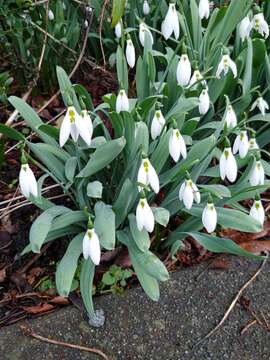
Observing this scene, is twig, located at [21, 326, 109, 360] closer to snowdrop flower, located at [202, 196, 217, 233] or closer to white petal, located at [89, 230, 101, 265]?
white petal, located at [89, 230, 101, 265]

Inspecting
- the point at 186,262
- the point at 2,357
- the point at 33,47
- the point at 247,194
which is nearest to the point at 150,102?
the point at 247,194

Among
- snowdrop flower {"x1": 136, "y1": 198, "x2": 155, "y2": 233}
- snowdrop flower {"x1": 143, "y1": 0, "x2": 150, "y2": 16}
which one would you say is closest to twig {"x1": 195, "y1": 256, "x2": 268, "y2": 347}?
snowdrop flower {"x1": 136, "y1": 198, "x2": 155, "y2": 233}

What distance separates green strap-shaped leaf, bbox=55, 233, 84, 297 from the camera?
1.82 metres

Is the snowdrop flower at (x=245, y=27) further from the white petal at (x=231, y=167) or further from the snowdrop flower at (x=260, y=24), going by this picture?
the white petal at (x=231, y=167)

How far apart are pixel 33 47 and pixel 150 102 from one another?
1294mm

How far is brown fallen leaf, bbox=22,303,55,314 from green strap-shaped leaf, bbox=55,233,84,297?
0.35 meters

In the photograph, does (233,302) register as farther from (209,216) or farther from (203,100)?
(203,100)

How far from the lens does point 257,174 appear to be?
75.4 inches

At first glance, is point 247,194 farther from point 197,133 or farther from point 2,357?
point 2,357

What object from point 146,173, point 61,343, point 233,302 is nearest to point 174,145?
point 146,173

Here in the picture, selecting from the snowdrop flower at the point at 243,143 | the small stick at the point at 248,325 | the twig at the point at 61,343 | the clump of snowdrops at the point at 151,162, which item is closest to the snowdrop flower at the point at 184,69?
the clump of snowdrops at the point at 151,162

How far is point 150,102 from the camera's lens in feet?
6.61

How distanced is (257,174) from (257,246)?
573 millimetres

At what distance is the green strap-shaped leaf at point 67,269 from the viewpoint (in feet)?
5.98
